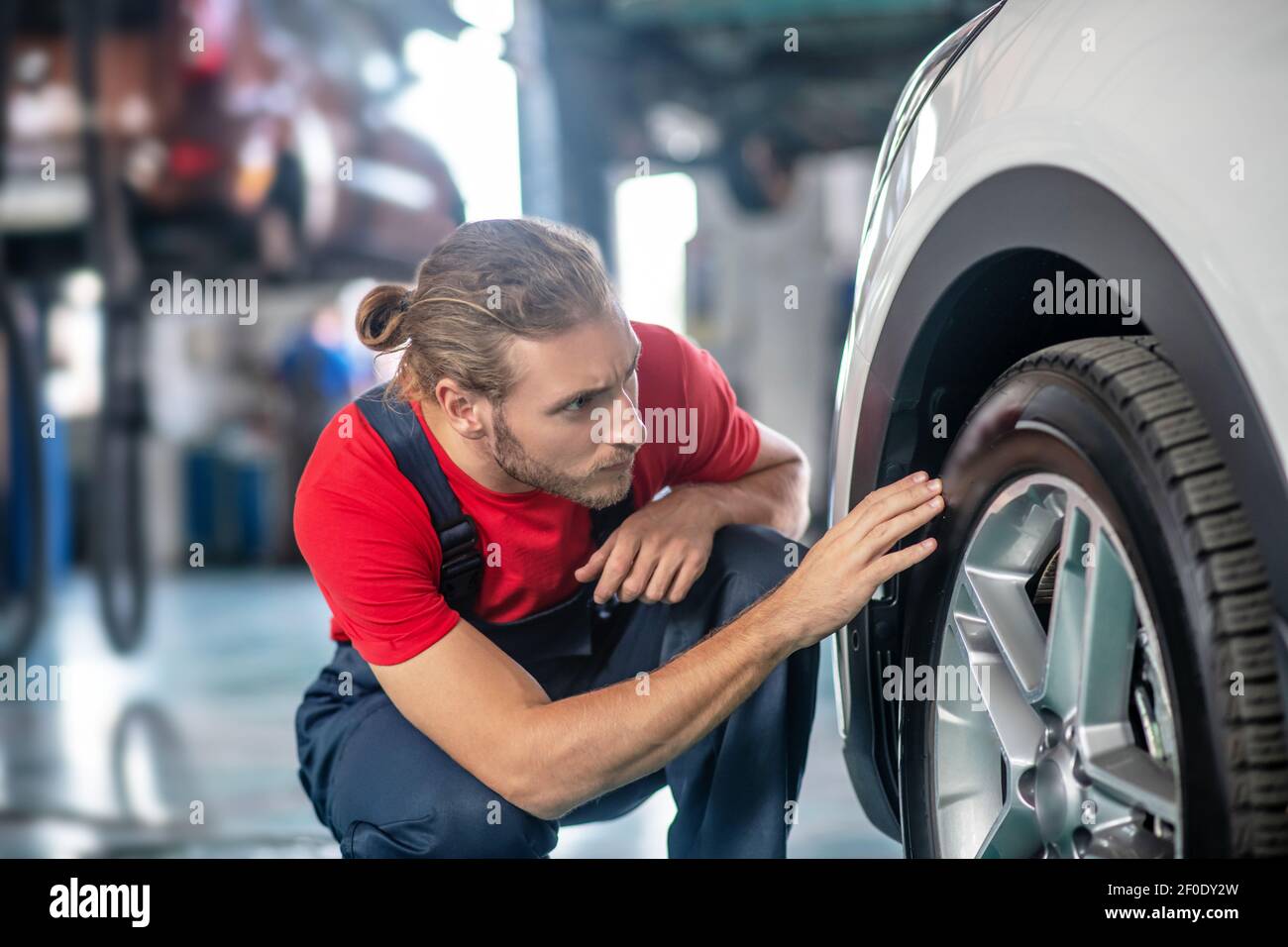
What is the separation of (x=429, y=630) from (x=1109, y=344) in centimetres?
79

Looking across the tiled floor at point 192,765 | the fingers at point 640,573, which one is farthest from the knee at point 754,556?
the tiled floor at point 192,765

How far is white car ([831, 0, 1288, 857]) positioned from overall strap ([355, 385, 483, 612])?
0.46m

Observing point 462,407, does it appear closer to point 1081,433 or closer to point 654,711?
point 654,711

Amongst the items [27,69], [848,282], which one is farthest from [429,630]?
[848,282]

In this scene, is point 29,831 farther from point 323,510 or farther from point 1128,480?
point 1128,480

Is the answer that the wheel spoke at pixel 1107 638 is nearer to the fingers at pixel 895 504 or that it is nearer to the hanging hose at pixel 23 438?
the fingers at pixel 895 504

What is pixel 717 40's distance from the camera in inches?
270

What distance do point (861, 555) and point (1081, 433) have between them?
31 centimetres

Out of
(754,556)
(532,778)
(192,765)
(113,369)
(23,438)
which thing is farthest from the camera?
(113,369)

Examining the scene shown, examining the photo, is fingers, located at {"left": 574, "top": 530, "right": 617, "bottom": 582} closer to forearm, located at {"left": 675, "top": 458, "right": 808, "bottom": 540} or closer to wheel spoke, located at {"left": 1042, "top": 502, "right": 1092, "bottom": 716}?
forearm, located at {"left": 675, "top": 458, "right": 808, "bottom": 540}

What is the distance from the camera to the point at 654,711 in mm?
1312

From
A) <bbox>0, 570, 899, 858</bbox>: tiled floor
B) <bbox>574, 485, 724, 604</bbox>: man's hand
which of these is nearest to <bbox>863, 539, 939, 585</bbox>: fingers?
<bbox>574, 485, 724, 604</bbox>: man's hand

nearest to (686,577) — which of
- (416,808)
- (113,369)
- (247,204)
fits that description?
(416,808)

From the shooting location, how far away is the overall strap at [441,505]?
1.49 metres
